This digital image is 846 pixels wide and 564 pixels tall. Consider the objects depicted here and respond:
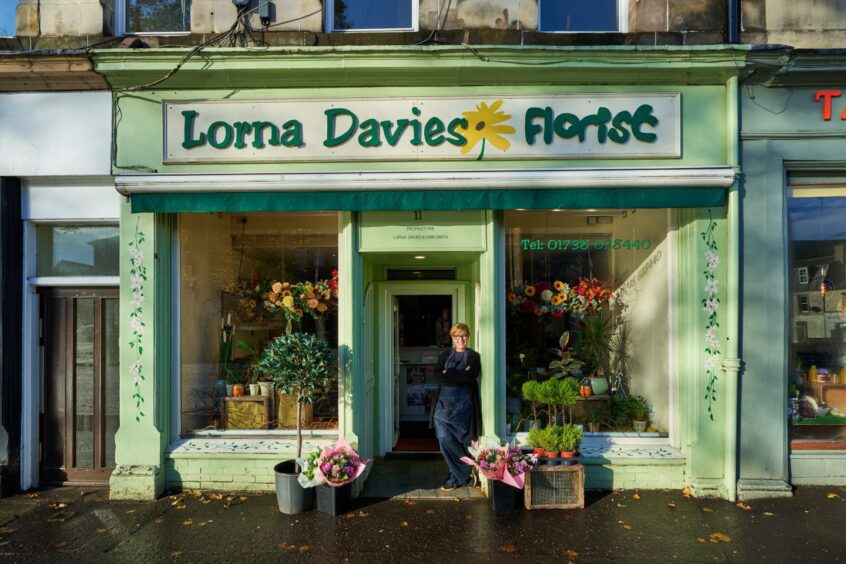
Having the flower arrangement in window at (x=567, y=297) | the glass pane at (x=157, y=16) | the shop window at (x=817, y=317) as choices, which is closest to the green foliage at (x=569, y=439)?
the flower arrangement in window at (x=567, y=297)

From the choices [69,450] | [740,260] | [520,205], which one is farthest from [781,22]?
[69,450]

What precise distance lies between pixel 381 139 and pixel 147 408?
3.82m

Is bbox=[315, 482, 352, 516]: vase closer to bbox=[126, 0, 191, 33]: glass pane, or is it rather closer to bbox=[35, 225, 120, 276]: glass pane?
bbox=[35, 225, 120, 276]: glass pane

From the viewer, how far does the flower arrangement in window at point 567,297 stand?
21.5 feet

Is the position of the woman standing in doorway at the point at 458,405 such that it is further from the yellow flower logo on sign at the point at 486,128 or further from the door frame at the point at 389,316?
the yellow flower logo on sign at the point at 486,128

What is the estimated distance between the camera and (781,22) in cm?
606

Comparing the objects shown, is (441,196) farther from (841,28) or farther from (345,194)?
(841,28)

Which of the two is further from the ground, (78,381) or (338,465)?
(78,381)

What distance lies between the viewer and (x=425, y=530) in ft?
16.5

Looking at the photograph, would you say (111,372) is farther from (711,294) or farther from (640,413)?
(711,294)

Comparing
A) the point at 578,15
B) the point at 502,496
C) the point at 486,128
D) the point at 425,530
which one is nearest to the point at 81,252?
the point at 486,128

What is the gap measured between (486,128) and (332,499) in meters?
4.07

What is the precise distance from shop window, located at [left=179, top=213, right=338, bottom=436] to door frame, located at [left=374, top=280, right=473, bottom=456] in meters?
0.95

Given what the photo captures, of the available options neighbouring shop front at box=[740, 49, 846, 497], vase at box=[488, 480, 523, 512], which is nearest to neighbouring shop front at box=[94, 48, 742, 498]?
neighbouring shop front at box=[740, 49, 846, 497]
